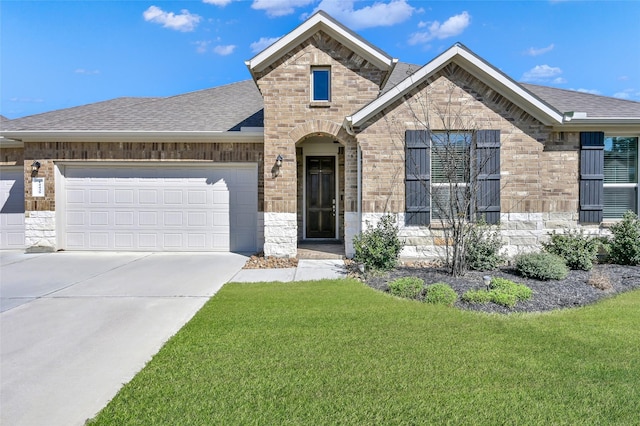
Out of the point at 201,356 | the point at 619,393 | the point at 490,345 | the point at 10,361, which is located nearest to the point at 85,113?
the point at 10,361

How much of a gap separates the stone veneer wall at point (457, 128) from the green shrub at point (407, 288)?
2486mm

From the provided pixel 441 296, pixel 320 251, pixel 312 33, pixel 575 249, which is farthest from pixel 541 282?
pixel 312 33

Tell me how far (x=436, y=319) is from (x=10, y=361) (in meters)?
5.13

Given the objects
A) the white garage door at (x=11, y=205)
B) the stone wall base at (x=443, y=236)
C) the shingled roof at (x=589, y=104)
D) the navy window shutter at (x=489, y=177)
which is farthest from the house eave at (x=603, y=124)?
the white garage door at (x=11, y=205)

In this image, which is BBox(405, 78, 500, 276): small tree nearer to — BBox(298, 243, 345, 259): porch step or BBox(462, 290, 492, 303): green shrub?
BBox(462, 290, 492, 303): green shrub

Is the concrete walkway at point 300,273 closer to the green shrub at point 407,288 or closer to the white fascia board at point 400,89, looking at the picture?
the green shrub at point 407,288

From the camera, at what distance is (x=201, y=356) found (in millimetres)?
3908

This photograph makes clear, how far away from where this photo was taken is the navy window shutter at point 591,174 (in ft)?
29.6

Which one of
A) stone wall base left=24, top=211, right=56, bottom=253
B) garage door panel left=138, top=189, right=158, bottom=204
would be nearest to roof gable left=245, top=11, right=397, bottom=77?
garage door panel left=138, top=189, right=158, bottom=204

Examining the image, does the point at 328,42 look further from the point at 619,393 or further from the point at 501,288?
the point at 619,393

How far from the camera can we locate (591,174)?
29.6 feet

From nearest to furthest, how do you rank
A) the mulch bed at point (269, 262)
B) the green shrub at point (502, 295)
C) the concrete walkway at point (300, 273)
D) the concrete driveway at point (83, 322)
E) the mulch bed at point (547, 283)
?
the concrete driveway at point (83, 322) < the green shrub at point (502, 295) < the mulch bed at point (547, 283) < the concrete walkway at point (300, 273) < the mulch bed at point (269, 262)

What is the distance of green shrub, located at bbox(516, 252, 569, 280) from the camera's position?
703 cm

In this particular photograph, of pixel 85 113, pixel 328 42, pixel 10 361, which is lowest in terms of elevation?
pixel 10 361
